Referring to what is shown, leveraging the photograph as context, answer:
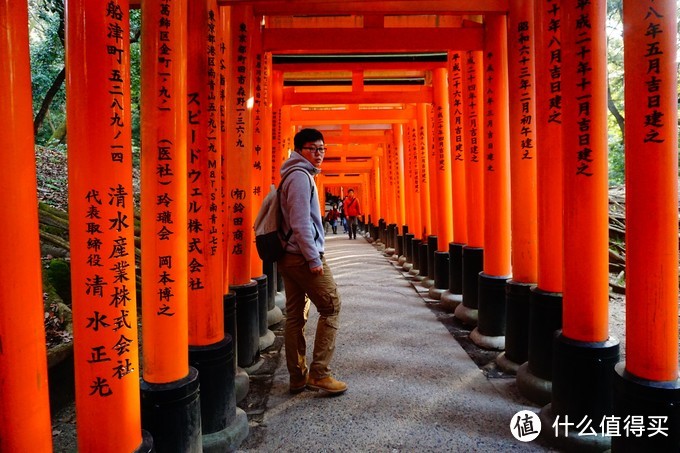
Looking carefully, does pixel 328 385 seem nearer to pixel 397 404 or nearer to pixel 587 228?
pixel 397 404

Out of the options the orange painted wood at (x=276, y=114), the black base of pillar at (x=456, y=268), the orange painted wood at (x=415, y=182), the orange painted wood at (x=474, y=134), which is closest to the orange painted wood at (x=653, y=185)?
the orange painted wood at (x=474, y=134)

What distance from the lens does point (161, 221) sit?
199cm

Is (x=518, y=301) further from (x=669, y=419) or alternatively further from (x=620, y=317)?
(x=620, y=317)

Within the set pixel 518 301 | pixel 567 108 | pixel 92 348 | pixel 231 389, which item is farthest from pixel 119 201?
pixel 518 301

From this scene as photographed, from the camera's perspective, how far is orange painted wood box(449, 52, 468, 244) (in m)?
5.08

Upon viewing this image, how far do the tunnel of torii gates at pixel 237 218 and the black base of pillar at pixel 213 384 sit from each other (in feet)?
→ 0.03

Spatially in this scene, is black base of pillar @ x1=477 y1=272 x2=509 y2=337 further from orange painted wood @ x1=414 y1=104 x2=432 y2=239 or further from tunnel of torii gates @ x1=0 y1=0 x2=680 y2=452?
orange painted wood @ x1=414 y1=104 x2=432 y2=239

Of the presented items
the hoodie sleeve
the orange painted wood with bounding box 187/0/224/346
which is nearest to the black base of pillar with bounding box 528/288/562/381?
the hoodie sleeve

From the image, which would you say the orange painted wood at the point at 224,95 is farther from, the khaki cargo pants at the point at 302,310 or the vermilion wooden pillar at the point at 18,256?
the vermilion wooden pillar at the point at 18,256

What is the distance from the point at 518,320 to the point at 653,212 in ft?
5.64

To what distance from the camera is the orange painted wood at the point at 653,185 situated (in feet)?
6.10

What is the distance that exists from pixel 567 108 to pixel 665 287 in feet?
3.46

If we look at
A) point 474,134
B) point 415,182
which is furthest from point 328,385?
point 415,182

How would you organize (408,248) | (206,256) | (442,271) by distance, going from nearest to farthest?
(206,256), (442,271), (408,248)
